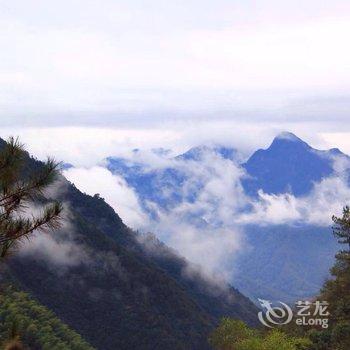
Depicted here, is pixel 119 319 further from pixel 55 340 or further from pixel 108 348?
pixel 55 340

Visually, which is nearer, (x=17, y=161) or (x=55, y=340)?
(x=17, y=161)

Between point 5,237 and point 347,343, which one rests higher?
point 347,343

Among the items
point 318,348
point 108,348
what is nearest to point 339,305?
point 318,348

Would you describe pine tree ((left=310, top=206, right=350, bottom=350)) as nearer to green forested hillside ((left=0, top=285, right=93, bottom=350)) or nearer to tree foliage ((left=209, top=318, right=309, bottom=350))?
tree foliage ((left=209, top=318, right=309, bottom=350))

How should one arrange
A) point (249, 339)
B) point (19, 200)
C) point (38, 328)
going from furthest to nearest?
point (38, 328)
point (249, 339)
point (19, 200)

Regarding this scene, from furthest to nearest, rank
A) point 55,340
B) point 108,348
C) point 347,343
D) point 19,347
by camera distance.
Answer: point 108,348, point 55,340, point 347,343, point 19,347

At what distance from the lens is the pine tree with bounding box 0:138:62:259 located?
54.6 ft

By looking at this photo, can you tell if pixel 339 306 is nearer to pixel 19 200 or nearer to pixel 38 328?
pixel 19 200

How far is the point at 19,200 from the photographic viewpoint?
56.4 feet

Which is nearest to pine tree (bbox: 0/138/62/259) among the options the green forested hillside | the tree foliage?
the tree foliage

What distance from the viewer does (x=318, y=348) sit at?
70.7 meters

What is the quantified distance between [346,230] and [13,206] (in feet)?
226

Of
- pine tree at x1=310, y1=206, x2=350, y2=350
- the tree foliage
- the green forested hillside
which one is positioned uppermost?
pine tree at x1=310, y1=206, x2=350, y2=350

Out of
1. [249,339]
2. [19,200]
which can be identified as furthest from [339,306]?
[19,200]
